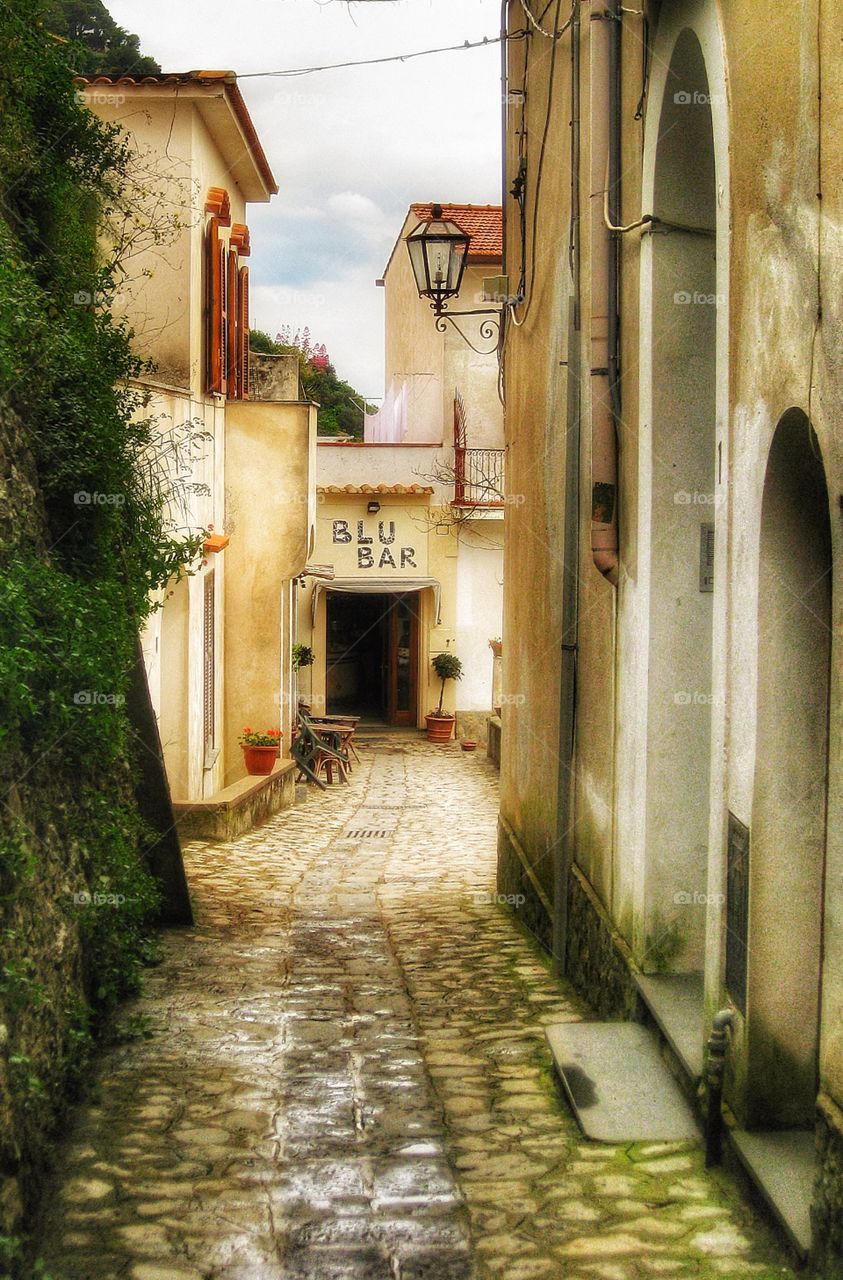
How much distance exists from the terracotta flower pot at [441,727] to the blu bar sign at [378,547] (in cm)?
328

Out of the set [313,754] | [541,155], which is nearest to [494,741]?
[313,754]

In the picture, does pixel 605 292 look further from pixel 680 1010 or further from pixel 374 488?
pixel 374 488

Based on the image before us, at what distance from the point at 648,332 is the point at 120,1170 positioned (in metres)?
4.11

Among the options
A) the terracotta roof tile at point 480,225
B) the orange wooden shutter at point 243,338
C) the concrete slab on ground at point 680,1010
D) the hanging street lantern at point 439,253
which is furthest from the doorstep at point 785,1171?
the terracotta roof tile at point 480,225

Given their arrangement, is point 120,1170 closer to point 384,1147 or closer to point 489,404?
point 384,1147

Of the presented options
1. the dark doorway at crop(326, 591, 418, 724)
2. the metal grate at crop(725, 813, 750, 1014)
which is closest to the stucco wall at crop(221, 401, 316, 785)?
the dark doorway at crop(326, 591, 418, 724)

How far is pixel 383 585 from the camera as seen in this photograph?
26609mm

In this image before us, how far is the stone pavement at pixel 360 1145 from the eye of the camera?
12.8 feet

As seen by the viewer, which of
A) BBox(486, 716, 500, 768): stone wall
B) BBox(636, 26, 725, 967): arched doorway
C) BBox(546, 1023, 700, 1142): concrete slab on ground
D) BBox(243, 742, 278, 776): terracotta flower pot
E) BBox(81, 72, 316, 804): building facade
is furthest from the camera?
BBox(486, 716, 500, 768): stone wall

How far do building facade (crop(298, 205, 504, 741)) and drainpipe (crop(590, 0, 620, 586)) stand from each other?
19.4m

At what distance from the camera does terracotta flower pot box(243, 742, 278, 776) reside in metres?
16.2

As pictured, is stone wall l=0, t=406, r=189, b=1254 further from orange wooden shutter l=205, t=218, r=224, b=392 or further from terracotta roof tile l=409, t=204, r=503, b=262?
terracotta roof tile l=409, t=204, r=503, b=262

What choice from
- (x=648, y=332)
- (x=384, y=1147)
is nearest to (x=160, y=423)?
(x=648, y=332)

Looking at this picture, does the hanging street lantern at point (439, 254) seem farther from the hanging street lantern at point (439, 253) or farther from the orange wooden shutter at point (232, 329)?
the orange wooden shutter at point (232, 329)
